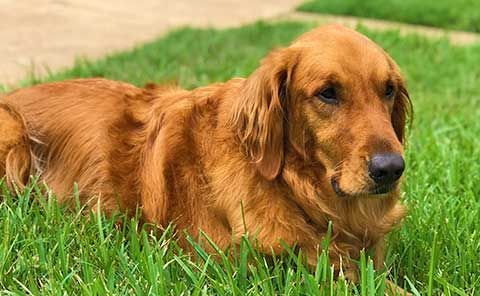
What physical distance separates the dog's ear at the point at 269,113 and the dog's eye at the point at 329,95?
6.7 inches

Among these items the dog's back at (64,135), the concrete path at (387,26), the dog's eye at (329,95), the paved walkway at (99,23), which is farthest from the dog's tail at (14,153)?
the concrete path at (387,26)

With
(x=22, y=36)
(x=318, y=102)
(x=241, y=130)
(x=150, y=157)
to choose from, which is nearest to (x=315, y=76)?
(x=318, y=102)

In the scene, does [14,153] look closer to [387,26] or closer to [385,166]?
[385,166]

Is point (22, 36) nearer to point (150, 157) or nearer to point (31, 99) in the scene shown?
point (31, 99)

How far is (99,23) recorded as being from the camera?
305 inches

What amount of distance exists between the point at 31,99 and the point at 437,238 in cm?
183

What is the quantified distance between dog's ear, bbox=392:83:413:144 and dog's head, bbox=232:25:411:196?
1.1 inches

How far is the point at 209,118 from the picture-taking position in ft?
10.6

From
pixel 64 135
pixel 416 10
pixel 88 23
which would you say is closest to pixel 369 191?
pixel 64 135

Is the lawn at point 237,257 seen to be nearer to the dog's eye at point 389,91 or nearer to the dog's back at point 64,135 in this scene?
the dog's back at point 64,135

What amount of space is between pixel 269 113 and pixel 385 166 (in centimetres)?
49

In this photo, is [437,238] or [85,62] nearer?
[437,238]

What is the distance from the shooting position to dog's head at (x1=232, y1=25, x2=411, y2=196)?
274cm

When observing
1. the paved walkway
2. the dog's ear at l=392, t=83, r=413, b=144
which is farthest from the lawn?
the paved walkway
